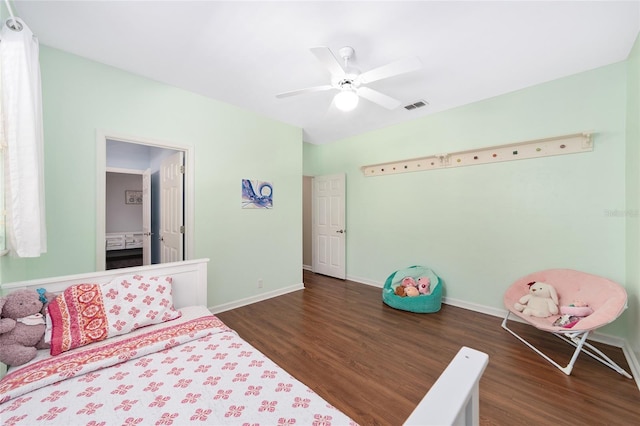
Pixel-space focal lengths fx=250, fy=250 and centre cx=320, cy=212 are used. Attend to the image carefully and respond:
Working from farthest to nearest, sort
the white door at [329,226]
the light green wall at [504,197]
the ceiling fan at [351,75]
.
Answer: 1. the white door at [329,226]
2. the light green wall at [504,197]
3. the ceiling fan at [351,75]

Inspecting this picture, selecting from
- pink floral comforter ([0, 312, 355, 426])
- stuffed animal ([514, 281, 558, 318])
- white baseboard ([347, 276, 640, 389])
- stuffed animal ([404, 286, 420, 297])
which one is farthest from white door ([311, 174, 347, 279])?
pink floral comforter ([0, 312, 355, 426])

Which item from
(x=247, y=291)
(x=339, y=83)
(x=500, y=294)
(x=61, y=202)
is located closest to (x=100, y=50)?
(x=61, y=202)

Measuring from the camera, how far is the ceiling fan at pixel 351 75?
1.81 meters

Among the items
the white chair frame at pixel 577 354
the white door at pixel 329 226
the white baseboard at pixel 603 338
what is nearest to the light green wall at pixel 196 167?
the white door at pixel 329 226

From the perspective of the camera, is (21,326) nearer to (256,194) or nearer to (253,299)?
(253,299)

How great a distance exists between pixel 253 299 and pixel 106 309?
193 cm

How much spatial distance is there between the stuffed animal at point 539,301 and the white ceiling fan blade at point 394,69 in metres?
2.38

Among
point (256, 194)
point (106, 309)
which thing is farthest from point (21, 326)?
point (256, 194)

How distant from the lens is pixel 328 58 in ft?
5.93

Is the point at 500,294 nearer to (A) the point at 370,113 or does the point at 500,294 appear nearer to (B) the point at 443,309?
(B) the point at 443,309

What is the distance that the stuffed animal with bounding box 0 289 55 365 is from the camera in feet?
4.38

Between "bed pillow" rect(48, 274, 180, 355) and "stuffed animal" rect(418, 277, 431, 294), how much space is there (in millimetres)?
2774

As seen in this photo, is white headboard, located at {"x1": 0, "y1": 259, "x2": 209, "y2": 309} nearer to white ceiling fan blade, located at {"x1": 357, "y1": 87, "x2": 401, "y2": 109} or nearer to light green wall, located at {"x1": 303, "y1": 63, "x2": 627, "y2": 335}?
white ceiling fan blade, located at {"x1": 357, "y1": 87, "x2": 401, "y2": 109}

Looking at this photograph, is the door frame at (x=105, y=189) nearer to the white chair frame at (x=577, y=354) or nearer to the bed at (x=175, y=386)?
the bed at (x=175, y=386)
